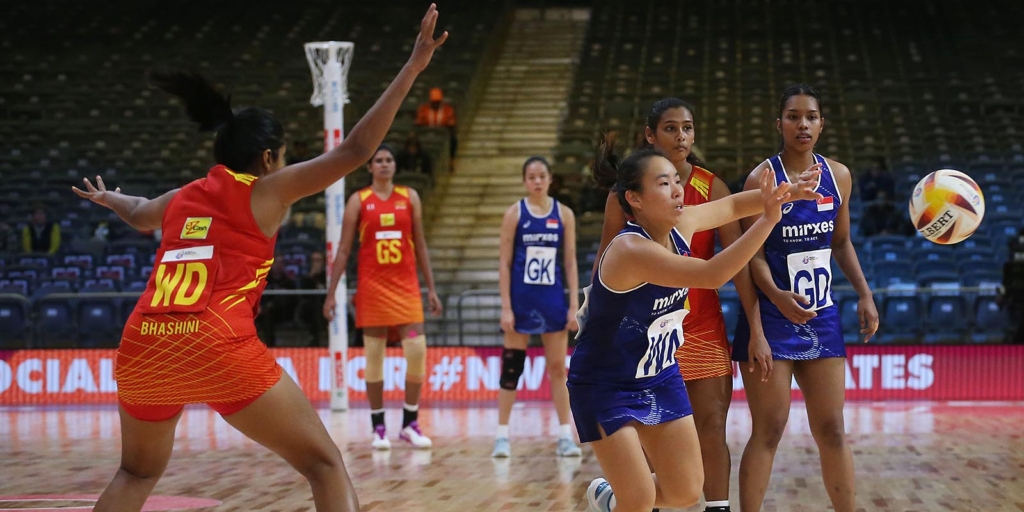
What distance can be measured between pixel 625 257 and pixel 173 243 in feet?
4.89

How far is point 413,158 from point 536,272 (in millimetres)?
7657

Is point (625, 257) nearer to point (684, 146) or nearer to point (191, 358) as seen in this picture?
point (684, 146)

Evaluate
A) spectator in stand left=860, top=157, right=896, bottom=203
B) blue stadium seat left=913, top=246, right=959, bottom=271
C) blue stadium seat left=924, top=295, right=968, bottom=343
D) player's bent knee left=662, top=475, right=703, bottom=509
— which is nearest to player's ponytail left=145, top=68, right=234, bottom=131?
player's bent knee left=662, top=475, right=703, bottom=509

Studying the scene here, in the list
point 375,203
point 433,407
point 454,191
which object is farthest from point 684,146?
point 454,191

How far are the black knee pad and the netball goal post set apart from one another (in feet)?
10.8

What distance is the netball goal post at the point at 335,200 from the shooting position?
10.7 m

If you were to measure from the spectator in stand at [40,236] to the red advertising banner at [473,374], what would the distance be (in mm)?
2565

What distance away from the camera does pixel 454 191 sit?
1655cm

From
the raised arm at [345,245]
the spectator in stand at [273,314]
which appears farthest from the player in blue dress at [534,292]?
the spectator in stand at [273,314]

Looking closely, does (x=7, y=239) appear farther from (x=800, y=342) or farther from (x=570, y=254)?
(x=800, y=342)

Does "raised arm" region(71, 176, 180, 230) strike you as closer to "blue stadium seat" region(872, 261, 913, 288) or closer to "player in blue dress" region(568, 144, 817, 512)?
"player in blue dress" region(568, 144, 817, 512)

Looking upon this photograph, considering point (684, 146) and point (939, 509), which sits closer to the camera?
point (684, 146)

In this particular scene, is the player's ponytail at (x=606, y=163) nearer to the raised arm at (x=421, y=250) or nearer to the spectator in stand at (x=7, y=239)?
the raised arm at (x=421, y=250)

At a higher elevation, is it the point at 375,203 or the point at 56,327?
the point at 375,203
